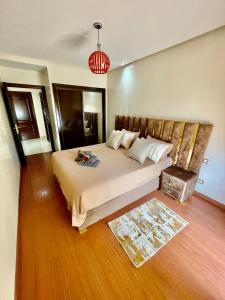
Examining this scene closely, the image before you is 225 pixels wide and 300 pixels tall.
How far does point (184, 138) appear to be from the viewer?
2330 millimetres

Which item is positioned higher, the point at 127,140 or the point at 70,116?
the point at 70,116

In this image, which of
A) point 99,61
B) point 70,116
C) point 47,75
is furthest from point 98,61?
point 70,116

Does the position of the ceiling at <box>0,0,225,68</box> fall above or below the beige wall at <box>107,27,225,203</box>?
above

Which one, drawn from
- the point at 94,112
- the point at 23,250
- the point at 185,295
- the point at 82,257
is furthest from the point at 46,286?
the point at 94,112

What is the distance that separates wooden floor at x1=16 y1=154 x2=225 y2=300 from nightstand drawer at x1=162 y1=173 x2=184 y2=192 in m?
0.36

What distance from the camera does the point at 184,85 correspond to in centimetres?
232

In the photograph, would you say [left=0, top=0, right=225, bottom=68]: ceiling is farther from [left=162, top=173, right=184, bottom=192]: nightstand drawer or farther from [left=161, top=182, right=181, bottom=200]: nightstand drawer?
[left=161, top=182, right=181, bottom=200]: nightstand drawer

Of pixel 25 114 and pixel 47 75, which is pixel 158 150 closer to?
pixel 47 75

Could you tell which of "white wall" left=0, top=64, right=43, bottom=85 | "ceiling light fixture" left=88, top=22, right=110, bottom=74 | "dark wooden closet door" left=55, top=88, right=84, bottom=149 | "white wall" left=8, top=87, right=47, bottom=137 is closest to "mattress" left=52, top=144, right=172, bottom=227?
"ceiling light fixture" left=88, top=22, right=110, bottom=74

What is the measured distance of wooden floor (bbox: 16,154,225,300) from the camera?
3.91 feet

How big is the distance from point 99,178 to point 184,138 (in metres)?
1.63

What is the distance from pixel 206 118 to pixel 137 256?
7.13ft

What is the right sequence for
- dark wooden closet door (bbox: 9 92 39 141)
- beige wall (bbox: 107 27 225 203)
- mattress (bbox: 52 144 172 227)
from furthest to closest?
dark wooden closet door (bbox: 9 92 39 141)
beige wall (bbox: 107 27 225 203)
mattress (bbox: 52 144 172 227)

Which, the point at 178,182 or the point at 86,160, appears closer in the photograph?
the point at 178,182
